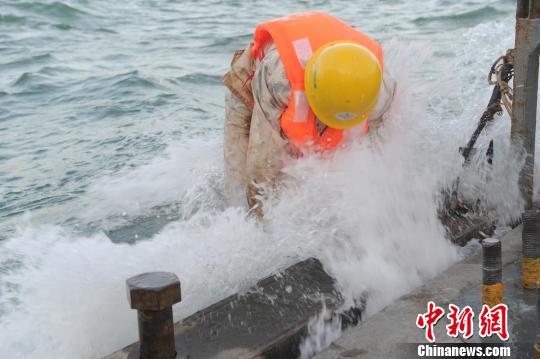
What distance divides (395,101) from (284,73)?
751mm

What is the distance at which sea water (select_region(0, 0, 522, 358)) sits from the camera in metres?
3.79

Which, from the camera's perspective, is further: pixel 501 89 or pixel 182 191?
pixel 182 191

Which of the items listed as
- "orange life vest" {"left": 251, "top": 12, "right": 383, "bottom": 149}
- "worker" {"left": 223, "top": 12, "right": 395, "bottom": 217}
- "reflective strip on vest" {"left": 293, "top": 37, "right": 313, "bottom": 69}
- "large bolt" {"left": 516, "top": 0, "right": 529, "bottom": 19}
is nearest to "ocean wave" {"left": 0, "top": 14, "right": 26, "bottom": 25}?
"worker" {"left": 223, "top": 12, "right": 395, "bottom": 217}

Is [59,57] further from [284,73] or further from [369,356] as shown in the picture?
[369,356]

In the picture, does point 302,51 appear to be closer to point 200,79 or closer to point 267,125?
point 267,125

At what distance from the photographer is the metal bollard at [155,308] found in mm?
2797

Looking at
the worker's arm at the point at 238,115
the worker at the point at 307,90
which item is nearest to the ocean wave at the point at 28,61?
the worker's arm at the point at 238,115

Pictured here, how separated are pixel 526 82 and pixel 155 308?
2.55 m

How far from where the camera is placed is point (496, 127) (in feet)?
16.3

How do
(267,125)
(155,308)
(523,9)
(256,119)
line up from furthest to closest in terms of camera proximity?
(256,119) → (267,125) → (523,9) → (155,308)

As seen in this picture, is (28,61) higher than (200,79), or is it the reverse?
(28,61)

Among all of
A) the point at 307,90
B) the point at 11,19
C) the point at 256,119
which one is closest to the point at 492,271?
the point at 307,90

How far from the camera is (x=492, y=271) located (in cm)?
288

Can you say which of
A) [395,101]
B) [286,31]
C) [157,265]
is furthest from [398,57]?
[157,265]
